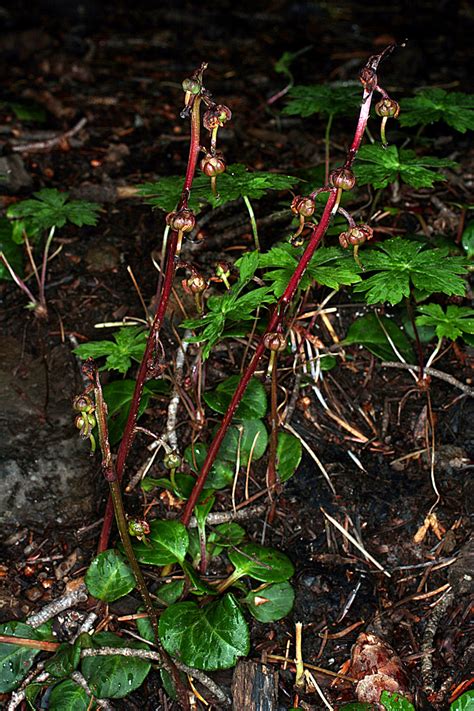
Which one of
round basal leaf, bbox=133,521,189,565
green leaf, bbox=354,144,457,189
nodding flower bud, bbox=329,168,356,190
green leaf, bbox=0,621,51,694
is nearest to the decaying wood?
round basal leaf, bbox=133,521,189,565

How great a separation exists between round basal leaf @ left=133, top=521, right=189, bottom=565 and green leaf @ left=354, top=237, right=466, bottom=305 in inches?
38.2

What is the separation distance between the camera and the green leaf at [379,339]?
10.4ft

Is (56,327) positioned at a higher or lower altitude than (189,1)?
lower

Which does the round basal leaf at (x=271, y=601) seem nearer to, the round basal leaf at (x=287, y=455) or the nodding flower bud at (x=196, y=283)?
the round basal leaf at (x=287, y=455)

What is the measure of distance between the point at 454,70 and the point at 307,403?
3.04 metres

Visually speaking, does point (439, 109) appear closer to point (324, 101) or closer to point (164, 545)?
point (324, 101)

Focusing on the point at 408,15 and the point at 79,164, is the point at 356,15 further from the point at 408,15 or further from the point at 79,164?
the point at 79,164

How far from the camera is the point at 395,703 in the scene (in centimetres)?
240

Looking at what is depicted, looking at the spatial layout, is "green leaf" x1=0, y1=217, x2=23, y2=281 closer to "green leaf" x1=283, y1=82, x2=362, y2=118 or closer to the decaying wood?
"green leaf" x1=283, y1=82, x2=362, y2=118

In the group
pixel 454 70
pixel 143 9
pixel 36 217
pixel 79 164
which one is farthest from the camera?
pixel 143 9

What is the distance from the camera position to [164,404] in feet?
10.4

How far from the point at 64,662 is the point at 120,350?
1.04 m

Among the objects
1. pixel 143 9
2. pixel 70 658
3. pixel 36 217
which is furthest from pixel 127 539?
pixel 143 9

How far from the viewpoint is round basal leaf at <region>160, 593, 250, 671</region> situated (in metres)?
2.52
